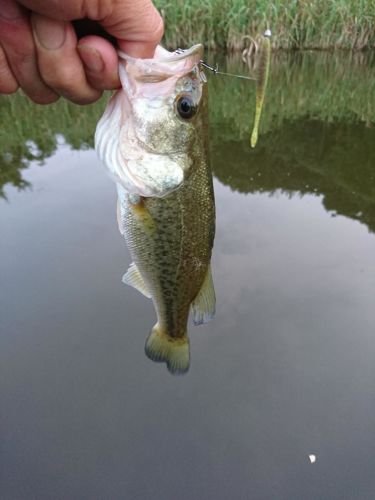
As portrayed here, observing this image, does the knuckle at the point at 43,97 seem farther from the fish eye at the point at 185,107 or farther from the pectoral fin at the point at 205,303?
the pectoral fin at the point at 205,303

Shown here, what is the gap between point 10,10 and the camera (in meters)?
1.25

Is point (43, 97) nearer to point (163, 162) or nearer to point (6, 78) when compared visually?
point (6, 78)

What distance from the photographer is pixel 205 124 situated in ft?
4.95

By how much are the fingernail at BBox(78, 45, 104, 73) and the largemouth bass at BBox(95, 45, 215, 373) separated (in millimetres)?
67

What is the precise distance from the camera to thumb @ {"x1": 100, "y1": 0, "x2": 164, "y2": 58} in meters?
1.24

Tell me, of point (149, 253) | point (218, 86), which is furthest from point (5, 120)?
point (149, 253)

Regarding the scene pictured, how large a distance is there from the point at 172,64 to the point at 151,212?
47cm

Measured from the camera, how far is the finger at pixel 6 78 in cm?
144

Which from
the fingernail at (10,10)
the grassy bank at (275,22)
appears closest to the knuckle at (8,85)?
the fingernail at (10,10)

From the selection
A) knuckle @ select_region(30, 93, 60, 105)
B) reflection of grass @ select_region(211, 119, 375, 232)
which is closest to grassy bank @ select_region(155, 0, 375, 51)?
reflection of grass @ select_region(211, 119, 375, 232)

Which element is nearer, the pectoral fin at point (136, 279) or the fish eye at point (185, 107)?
the fish eye at point (185, 107)

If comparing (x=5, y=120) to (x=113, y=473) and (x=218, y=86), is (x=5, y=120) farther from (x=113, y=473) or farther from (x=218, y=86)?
(x=113, y=473)

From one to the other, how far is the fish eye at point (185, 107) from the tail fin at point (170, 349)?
0.86 m

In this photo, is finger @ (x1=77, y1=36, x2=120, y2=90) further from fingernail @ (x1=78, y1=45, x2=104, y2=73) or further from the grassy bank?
the grassy bank
